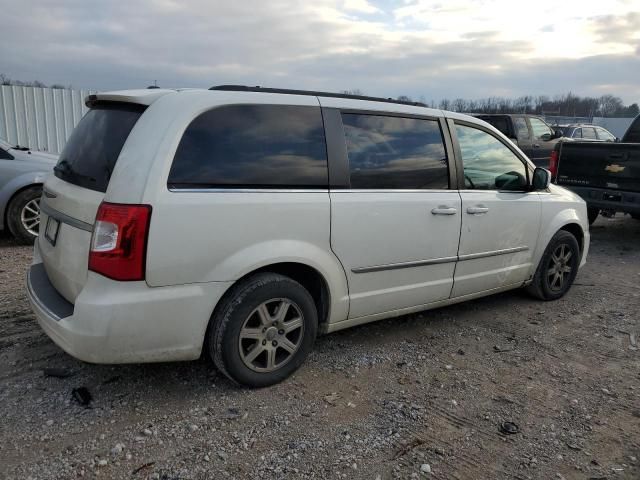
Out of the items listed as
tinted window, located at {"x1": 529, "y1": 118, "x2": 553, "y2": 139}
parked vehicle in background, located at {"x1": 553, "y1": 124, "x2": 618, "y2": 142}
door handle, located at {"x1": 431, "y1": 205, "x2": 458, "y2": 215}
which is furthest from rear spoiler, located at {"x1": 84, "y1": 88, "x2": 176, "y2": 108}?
parked vehicle in background, located at {"x1": 553, "y1": 124, "x2": 618, "y2": 142}

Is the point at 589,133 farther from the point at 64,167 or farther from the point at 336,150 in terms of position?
the point at 64,167

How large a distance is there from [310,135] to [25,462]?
2304 mm

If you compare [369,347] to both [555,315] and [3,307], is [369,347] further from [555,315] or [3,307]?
[3,307]

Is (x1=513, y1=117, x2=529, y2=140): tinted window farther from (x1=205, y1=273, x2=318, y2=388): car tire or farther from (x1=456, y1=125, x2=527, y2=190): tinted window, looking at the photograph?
(x1=205, y1=273, x2=318, y2=388): car tire

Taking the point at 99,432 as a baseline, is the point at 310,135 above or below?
above

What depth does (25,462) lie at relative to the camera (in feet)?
8.16

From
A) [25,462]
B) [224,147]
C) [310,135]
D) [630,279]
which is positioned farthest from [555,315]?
[25,462]

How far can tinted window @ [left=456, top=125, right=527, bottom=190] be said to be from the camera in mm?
4117

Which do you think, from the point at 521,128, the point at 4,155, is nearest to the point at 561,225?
the point at 4,155

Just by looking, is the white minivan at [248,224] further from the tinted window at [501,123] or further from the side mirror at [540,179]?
the tinted window at [501,123]

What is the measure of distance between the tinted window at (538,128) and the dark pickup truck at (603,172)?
6647mm

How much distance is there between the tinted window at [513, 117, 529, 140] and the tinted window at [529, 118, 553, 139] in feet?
0.97

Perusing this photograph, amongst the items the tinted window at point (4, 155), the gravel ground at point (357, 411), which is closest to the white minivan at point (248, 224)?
the gravel ground at point (357, 411)

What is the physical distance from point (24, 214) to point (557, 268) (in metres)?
6.19
